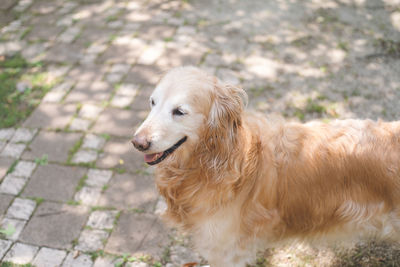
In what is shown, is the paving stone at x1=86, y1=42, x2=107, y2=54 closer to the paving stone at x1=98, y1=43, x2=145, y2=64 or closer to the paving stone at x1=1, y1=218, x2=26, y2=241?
the paving stone at x1=98, y1=43, x2=145, y2=64

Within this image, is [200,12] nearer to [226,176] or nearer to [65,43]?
[65,43]

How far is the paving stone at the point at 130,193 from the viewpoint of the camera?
12.7 feet

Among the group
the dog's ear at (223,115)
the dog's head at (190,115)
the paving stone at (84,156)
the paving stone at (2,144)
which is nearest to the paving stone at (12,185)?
the paving stone at (2,144)

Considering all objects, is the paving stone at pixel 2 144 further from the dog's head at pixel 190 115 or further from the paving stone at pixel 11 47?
the dog's head at pixel 190 115

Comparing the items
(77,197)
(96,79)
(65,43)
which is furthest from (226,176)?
(65,43)

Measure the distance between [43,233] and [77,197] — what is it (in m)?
0.52

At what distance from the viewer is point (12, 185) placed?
13.4 ft

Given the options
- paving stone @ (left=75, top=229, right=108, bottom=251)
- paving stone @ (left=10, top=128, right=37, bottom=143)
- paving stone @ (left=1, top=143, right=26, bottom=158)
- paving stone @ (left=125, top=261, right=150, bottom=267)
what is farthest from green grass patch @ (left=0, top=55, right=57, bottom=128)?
paving stone @ (left=125, top=261, right=150, bottom=267)

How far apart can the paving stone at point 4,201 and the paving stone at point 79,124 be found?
47.1 inches

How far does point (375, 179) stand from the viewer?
261cm

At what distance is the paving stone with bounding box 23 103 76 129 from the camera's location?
189 inches

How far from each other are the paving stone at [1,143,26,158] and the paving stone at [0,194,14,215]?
62cm

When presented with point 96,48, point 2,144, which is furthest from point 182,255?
point 96,48

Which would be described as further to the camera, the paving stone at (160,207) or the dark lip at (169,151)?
the paving stone at (160,207)
